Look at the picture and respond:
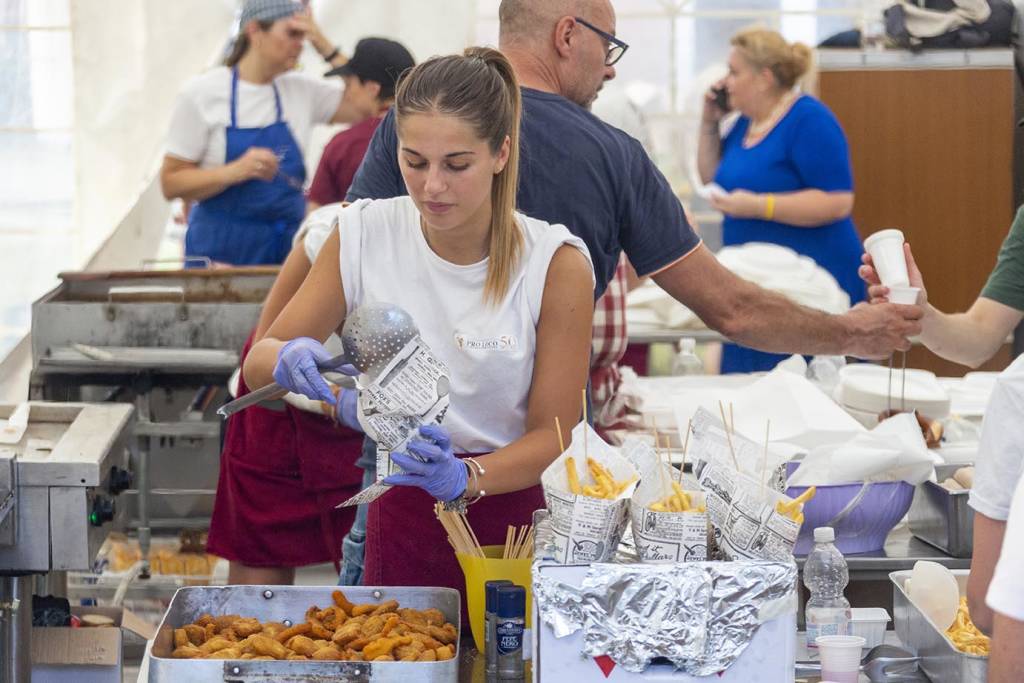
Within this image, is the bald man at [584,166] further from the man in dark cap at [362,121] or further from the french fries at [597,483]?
the man in dark cap at [362,121]

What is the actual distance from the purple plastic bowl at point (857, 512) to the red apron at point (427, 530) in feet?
1.76

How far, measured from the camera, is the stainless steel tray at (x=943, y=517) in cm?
253

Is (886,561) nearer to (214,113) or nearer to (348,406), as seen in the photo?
(348,406)

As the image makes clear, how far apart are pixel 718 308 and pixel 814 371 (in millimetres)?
1215

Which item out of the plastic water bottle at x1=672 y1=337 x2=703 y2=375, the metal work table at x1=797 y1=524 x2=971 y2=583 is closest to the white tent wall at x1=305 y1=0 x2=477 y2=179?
the plastic water bottle at x1=672 y1=337 x2=703 y2=375

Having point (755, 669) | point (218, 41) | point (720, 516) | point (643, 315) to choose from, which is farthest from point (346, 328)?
point (218, 41)

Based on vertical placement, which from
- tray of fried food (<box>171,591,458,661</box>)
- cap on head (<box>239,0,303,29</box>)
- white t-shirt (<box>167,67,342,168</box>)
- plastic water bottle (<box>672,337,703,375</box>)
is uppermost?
cap on head (<box>239,0,303,29</box>)

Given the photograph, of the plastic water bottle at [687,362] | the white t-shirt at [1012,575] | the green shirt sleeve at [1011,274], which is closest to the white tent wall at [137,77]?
the plastic water bottle at [687,362]

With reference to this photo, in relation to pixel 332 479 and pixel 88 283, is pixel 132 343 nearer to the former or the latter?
pixel 88 283

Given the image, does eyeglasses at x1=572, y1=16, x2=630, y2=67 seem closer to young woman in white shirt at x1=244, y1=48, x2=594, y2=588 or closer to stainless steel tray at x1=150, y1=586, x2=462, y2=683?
young woman in white shirt at x1=244, y1=48, x2=594, y2=588

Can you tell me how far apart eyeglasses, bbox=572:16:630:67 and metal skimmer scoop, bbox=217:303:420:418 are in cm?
84

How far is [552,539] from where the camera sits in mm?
1800

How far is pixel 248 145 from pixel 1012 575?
3888 mm

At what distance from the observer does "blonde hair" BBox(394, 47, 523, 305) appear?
6.70 feet
